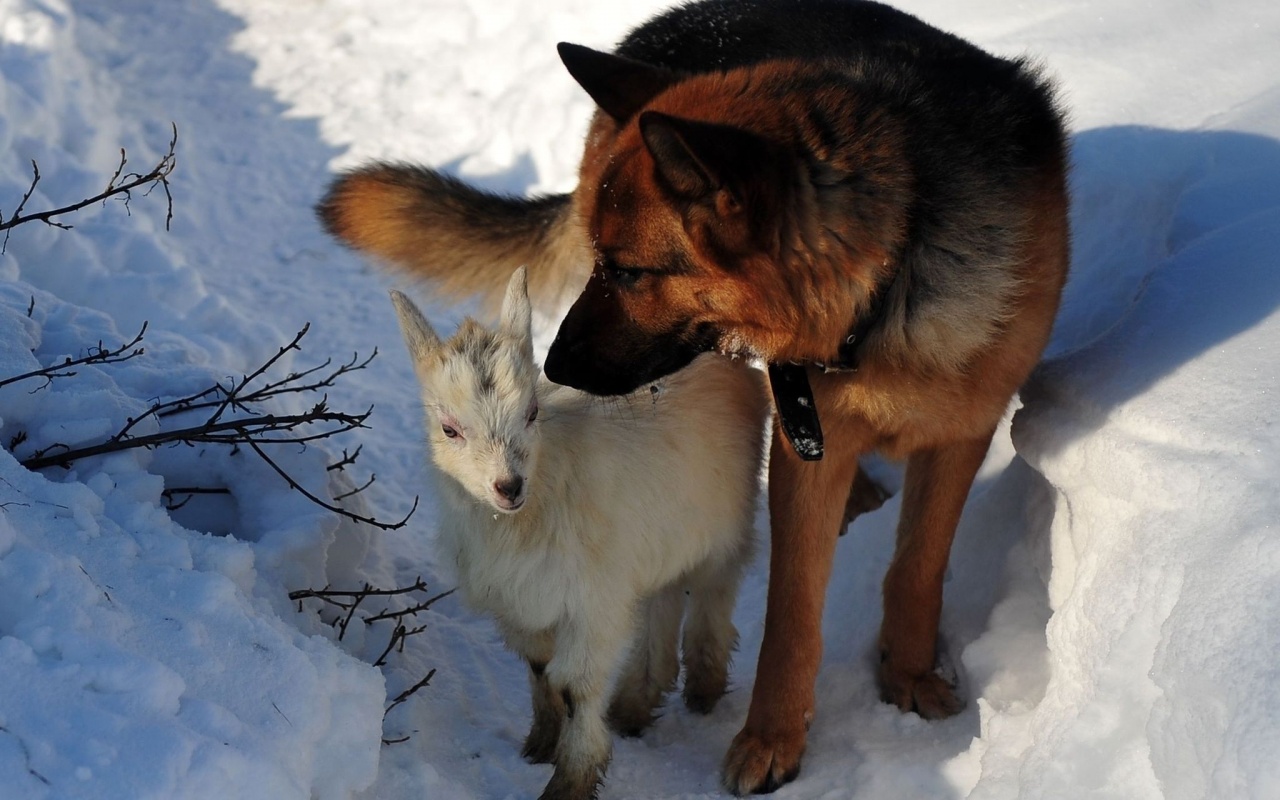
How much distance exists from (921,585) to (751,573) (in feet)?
3.08

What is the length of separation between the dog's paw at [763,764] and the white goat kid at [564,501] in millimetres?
492

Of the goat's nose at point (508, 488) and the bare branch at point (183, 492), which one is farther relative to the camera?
the bare branch at point (183, 492)

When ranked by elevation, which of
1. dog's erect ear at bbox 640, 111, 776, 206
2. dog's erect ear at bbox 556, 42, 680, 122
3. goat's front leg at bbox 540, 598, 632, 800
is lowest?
goat's front leg at bbox 540, 598, 632, 800

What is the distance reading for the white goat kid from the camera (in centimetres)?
368

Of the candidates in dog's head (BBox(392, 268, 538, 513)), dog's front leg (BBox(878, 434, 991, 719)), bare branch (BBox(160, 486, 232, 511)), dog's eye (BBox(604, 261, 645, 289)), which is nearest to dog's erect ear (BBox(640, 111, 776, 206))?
dog's eye (BBox(604, 261, 645, 289))

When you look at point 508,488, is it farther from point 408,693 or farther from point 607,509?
point 408,693

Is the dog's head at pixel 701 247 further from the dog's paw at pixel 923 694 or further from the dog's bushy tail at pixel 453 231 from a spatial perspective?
the dog's paw at pixel 923 694

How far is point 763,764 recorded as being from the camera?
4.11m

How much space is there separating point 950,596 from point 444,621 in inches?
82.0

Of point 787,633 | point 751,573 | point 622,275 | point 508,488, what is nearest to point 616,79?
point 622,275

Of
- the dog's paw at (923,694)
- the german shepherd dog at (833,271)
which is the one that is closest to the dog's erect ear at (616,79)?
the german shepherd dog at (833,271)

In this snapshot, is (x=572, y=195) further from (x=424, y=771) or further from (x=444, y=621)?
(x=424, y=771)

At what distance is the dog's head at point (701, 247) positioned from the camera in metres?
3.07

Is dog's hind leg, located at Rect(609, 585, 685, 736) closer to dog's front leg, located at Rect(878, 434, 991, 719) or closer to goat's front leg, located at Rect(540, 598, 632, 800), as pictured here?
goat's front leg, located at Rect(540, 598, 632, 800)
